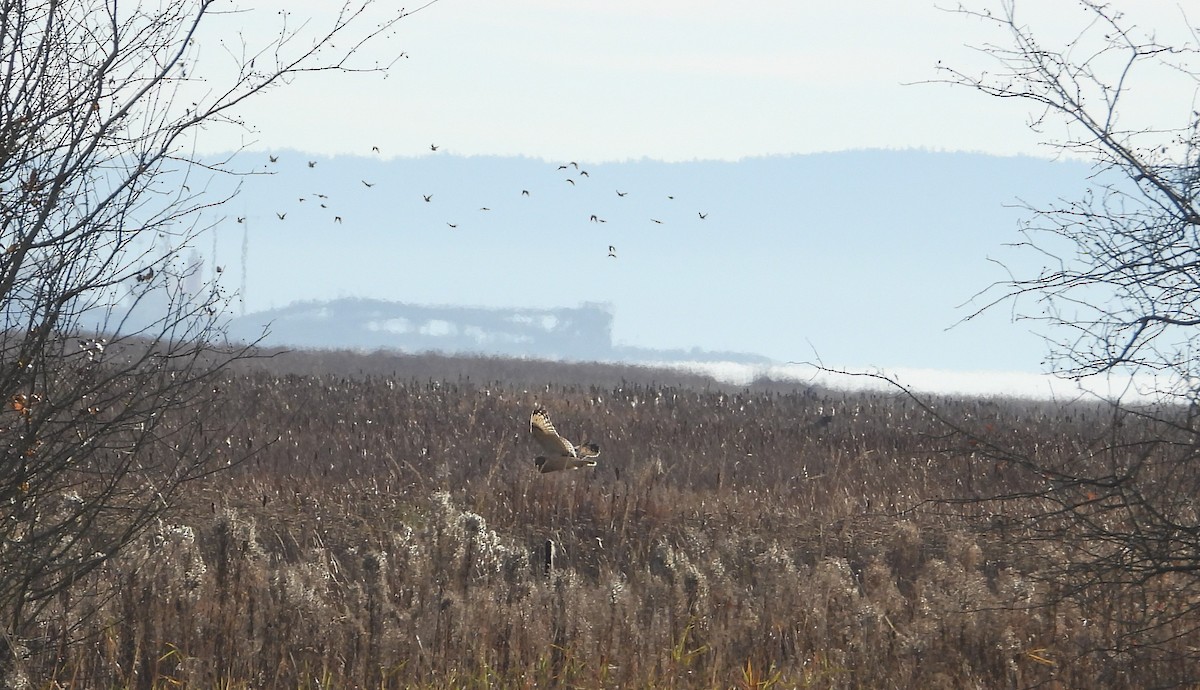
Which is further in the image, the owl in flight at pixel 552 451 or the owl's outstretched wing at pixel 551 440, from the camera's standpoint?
the owl's outstretched wing at pixel 551 440

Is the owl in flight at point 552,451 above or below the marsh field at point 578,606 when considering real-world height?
above

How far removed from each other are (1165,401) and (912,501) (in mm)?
6109

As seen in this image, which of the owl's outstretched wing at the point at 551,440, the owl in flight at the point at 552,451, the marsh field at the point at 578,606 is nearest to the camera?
the marsh field at the point at 578,606

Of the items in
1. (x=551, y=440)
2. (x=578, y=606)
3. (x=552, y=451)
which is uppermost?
(x=551, y=440)

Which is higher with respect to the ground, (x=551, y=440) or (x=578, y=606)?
(x=551, y=440)

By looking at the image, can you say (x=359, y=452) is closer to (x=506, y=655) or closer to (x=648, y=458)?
(x=648, y=458)

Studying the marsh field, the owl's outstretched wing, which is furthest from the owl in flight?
the marsh field

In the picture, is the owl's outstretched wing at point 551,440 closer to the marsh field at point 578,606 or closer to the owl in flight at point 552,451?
the owl in flight at point 552,451

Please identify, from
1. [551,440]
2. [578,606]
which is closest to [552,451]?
[551,440]

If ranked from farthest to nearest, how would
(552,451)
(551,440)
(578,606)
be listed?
(552,451)
(551,440)
(578,606)

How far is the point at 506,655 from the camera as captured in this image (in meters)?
5.61

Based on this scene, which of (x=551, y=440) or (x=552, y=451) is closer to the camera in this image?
(x=551, y=440)

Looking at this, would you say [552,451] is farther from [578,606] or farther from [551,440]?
[578,606]

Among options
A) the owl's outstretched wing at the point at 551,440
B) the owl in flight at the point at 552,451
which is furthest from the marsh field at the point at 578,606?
the owl's outstretched wing at the point at 551,440
